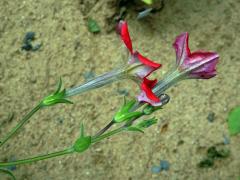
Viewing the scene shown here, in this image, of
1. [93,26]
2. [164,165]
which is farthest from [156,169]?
[93,26]

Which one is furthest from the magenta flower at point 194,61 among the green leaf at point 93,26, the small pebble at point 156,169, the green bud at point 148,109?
the green leaf at point 93,26

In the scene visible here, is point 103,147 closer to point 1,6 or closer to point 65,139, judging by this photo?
point 65,139

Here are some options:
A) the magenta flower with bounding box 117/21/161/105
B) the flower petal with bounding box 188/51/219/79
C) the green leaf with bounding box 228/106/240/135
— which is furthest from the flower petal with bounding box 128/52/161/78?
the green leaf with bounding box 228/106/240/135

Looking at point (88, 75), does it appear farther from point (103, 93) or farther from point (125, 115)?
point (125, 115)

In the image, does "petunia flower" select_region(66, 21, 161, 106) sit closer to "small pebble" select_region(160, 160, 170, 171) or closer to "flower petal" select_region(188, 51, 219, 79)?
"flower petal" select_region(188, 51, 219, 79)

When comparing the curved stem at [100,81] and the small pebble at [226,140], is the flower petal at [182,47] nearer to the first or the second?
the curved stem at [100,81]

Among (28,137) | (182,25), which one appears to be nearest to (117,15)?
(182,25)

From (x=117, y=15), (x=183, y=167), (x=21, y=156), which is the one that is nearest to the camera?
(x=21, y=156)

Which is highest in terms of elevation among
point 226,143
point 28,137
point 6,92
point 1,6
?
point 1,6

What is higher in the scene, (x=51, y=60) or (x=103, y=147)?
(x=51, y=60)
